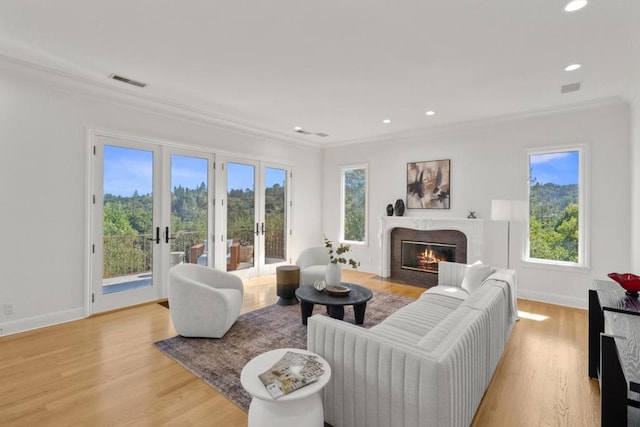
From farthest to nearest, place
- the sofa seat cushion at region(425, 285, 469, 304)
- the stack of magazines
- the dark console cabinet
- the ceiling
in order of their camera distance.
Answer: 1. the sofa seat cushion at region(425, 285, 469, 304)
2. the ceiling
3. the stack of magazines
4. the dark console cabinet

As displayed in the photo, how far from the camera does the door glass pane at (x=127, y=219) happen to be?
4.21m

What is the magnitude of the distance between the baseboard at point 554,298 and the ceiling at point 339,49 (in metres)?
2.81

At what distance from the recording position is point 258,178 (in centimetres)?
615

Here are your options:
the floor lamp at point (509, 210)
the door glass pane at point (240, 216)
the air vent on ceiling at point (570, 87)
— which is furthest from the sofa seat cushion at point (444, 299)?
the door glass pane at point (240, 216)

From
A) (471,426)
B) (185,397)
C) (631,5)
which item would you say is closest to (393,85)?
(631,5)

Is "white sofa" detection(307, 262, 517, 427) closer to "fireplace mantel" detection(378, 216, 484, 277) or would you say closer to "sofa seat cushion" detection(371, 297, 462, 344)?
"sofa seat cushion" detection(371, 297, 462, 344)

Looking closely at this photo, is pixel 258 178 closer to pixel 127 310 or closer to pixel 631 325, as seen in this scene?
pixel 127 310

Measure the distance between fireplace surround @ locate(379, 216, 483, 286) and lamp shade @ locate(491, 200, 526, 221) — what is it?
0.82 metres

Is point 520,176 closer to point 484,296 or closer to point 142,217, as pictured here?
point 484,296

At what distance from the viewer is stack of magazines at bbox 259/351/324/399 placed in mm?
1637

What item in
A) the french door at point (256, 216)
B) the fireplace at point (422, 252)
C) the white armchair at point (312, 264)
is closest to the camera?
the white armchair at point (312, 264)

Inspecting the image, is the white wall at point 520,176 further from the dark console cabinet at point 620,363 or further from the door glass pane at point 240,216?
the dark console cabinet at point 620,363

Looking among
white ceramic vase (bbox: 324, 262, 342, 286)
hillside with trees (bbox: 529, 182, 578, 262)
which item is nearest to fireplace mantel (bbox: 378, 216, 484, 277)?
hillside with trees (bbox: 529, 182, 578, 262)

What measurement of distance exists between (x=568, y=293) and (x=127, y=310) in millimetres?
6317
